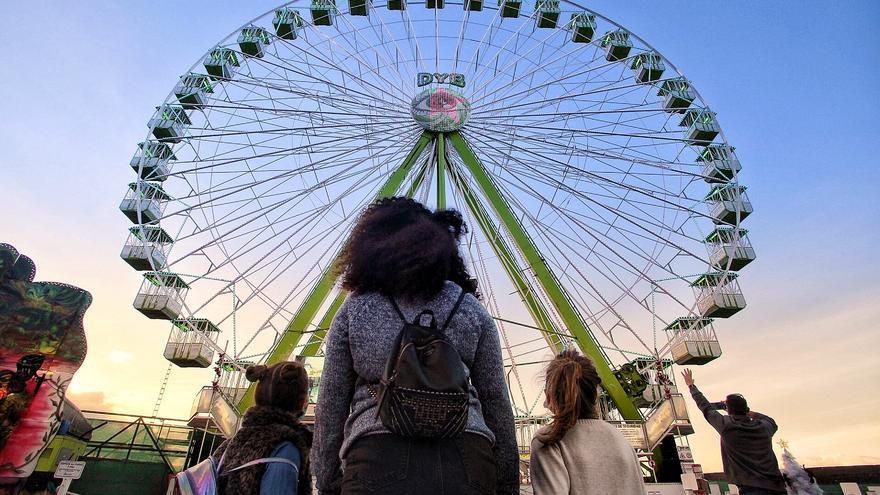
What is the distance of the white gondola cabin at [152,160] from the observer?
12117 millimetres

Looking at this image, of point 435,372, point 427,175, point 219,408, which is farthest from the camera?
point 427,175

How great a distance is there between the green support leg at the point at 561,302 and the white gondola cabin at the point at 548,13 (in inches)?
233

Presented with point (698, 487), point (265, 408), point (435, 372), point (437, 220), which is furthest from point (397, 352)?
point (698, 487)

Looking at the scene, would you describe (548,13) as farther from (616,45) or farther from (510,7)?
(616,45)

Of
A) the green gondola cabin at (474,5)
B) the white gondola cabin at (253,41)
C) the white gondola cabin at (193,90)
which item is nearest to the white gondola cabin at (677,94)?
the green gondola cabin at (474,5)

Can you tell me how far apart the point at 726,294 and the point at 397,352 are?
12.8m

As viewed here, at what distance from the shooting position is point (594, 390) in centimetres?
236

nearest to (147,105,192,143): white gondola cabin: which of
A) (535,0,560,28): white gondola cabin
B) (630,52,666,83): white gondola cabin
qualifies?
(535,0,560,28): white gondola cabin

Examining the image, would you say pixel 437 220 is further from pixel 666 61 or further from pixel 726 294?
pixel 666 61

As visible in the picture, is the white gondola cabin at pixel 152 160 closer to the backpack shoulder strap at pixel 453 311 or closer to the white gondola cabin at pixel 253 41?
the white gondola cabin at pixel 253 41

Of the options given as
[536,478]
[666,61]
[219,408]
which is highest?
[666,61]

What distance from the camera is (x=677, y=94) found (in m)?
13.7

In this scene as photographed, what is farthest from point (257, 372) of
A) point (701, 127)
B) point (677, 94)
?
point (677, 94)

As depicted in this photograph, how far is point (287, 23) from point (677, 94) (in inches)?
437
